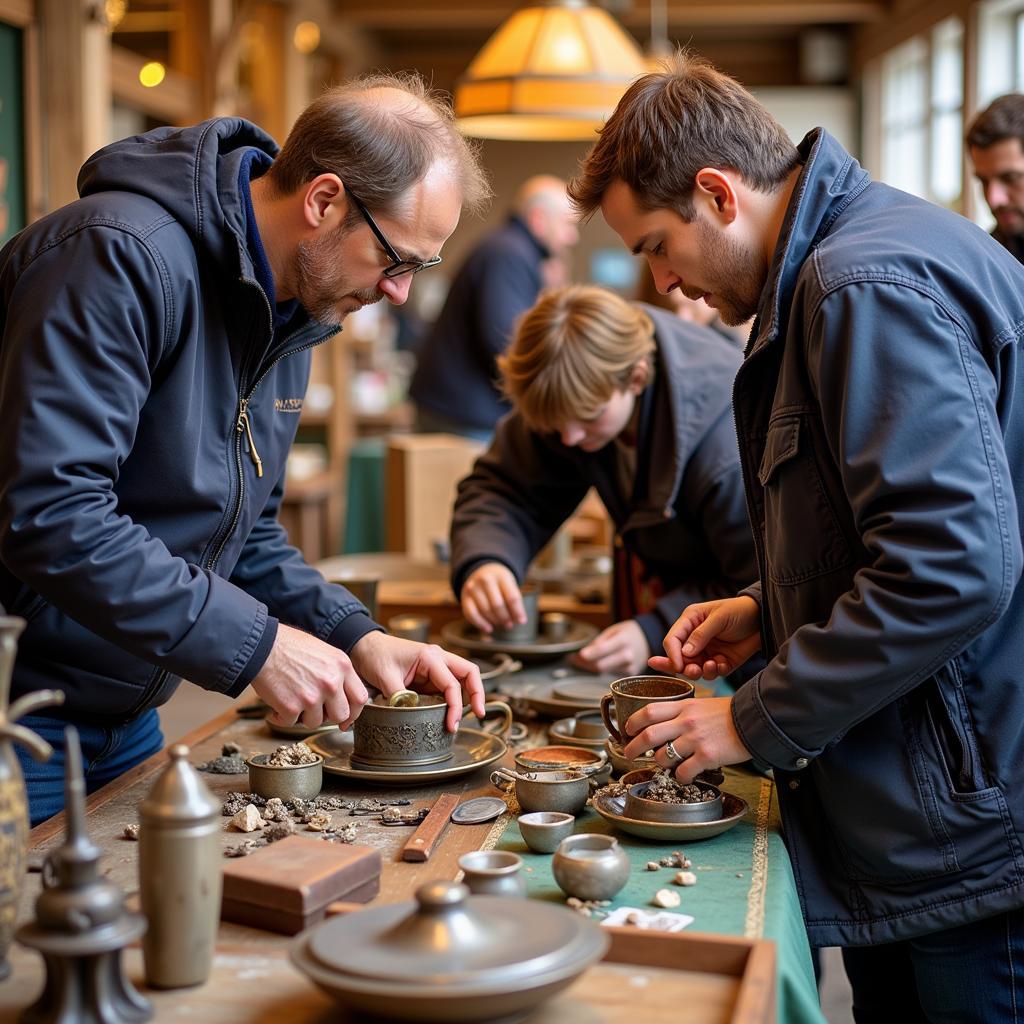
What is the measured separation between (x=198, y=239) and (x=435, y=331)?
176 inches

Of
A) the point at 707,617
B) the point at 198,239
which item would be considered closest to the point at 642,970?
the point at 707,617

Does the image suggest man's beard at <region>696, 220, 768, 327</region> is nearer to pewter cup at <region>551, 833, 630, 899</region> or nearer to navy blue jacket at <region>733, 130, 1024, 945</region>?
navy blue jacket at <region>733, 130, 1024, 945</region>

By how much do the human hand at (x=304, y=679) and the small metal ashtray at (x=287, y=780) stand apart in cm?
11

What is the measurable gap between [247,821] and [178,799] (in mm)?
517

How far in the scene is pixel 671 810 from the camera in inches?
66.1

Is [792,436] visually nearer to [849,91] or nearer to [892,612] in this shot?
[892,612]

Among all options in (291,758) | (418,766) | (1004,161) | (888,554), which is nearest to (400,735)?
(418,766)

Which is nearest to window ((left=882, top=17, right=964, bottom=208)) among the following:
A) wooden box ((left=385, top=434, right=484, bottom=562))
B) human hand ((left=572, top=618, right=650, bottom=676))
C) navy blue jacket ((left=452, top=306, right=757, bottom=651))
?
wooden box ((left=385, top=434, right=484, bottom=562))

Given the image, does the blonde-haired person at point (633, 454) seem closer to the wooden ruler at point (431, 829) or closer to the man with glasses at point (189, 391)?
the man with glasses at point (189, 391)

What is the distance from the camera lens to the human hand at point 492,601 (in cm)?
269

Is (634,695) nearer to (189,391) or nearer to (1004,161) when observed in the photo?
(189,391)

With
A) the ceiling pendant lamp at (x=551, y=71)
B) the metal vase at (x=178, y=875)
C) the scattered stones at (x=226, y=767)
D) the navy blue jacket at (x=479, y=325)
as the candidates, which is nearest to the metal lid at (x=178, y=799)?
the metal vase at (x=178, y=875)

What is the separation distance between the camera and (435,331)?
6.27m

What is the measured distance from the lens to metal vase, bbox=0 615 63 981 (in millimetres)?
1183
